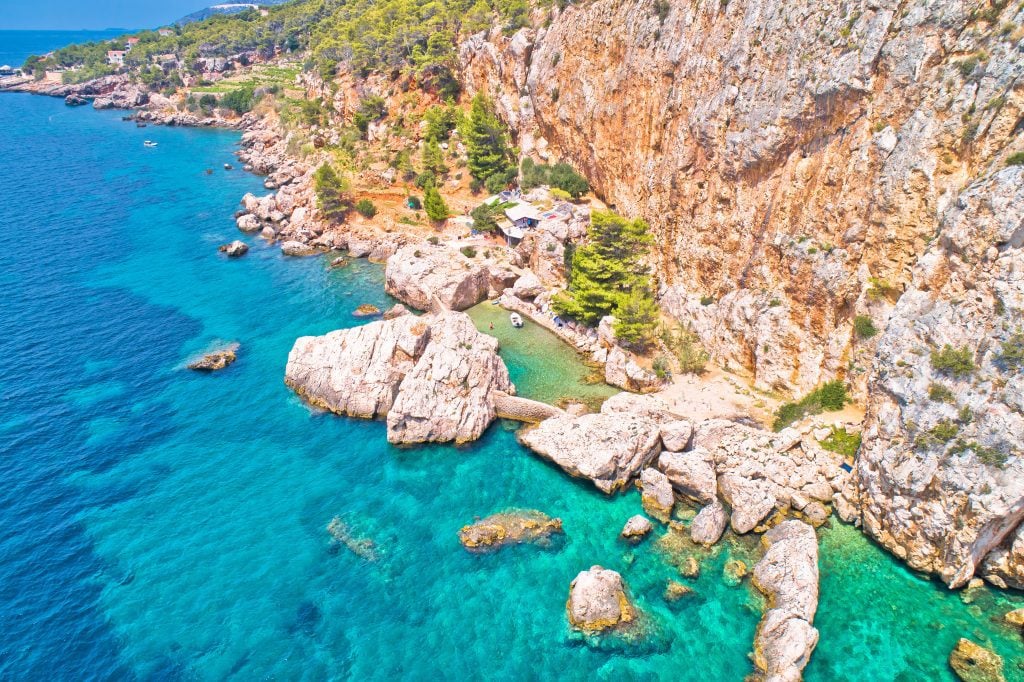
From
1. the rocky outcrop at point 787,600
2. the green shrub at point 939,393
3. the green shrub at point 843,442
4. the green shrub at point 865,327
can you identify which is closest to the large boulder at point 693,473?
the rocky outcrop at point 787,600

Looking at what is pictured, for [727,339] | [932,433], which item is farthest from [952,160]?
[727,339]

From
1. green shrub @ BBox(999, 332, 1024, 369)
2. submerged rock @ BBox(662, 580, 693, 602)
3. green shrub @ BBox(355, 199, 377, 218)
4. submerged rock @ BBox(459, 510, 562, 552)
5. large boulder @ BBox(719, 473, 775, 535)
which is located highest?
green shrub @ BBox(999, 332, 1024, 369)

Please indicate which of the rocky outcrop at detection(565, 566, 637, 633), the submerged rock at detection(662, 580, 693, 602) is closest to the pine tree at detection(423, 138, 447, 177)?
the rocky outcrop at detection(565, 566, 637, 633)

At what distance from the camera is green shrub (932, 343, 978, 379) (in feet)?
94.7

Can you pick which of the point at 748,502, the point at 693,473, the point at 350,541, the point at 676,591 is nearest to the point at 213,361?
the point at 350,541

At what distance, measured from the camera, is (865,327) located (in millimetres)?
35438

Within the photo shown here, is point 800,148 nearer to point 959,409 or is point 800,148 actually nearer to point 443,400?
point 959,409

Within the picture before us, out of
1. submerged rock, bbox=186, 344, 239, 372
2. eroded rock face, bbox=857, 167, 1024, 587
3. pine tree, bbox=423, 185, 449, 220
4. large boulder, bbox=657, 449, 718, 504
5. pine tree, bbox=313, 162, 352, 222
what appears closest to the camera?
eroded rock face, bbox=857, 167, 1024, 587

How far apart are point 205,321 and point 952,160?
63403 millimetres

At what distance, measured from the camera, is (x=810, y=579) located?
2966 centimetres

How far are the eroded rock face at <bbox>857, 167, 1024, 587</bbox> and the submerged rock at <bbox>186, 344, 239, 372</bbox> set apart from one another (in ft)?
166

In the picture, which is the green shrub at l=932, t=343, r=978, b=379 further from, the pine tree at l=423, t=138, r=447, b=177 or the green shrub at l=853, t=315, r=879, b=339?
the pine tree at l=423, t=138, r=447, b=177

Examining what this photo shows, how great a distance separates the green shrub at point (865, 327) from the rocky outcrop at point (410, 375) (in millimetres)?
24527

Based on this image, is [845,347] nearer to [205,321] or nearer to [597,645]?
[597,645]
